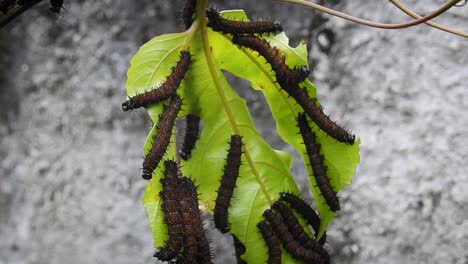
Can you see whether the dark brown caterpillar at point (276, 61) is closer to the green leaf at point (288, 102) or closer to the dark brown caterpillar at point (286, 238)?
the green leaf at point (288, 102)

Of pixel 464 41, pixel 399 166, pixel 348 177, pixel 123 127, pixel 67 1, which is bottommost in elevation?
pixel 348 177

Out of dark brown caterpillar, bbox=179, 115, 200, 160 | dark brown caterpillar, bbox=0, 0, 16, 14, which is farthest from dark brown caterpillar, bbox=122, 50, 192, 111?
dark brown caterpillar, bbox=0, 0, 16, 14

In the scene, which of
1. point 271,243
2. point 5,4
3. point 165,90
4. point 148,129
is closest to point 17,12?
point 5,4

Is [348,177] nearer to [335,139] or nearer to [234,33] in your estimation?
[335,139]

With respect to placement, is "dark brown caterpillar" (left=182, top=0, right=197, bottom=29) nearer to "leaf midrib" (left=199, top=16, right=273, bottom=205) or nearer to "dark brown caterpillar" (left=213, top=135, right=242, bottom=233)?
"leaf midrib" (left=199, top=16, right=273, bottom=205)

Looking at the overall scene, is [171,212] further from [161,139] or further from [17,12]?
[17,12]

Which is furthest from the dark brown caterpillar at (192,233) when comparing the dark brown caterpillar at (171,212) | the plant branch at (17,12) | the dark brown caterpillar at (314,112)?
the plant branch at (17,12)

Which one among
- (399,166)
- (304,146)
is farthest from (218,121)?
(399,166)
